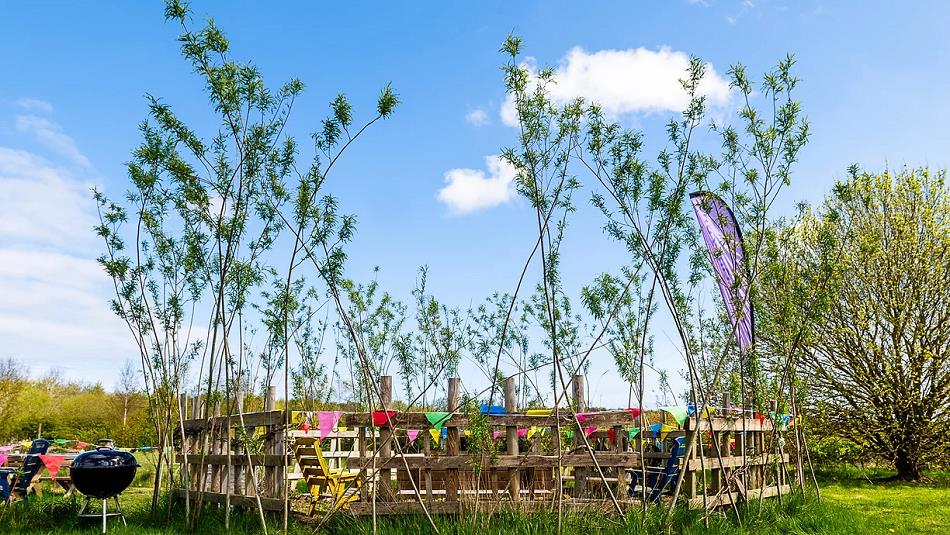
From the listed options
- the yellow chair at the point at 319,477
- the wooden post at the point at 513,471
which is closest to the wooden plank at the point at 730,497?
the wooden post at the point at 513,471

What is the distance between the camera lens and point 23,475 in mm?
9164

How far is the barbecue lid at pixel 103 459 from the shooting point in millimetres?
7430

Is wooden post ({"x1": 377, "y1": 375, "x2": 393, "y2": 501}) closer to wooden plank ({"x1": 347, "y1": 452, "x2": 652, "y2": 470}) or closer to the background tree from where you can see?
wooden plank ({"x1": 347, "y1": 452, "x2": 652, "y2": 470})

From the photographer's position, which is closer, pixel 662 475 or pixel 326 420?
pixel 662 475

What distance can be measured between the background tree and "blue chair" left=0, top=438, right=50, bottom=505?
13.4m

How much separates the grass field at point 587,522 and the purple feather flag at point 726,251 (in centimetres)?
181

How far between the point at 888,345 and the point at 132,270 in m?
13.7

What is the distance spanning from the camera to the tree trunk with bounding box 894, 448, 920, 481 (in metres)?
14.8

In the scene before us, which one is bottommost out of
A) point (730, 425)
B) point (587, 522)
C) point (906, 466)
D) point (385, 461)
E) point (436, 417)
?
point (906, 466)

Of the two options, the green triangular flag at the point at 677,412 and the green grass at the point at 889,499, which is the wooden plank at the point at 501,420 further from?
the green grass at the point at 889,499

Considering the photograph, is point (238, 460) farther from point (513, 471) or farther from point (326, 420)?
point (513, 471)

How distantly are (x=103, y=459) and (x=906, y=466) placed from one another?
14441 mm

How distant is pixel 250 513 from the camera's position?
7633 mm

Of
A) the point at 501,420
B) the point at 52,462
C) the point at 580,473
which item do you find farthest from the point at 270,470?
the point at 52,462
